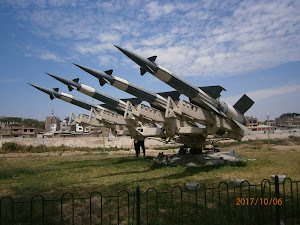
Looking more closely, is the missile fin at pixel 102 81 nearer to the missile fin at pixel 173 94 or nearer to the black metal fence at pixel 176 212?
the missile fin at pixel 173 94

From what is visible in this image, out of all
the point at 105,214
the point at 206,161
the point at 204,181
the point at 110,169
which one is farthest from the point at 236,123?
the point at 105,214

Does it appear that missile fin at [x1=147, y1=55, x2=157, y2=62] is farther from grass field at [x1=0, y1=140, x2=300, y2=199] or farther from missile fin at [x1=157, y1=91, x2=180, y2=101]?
grass field at [x1=0, y1=140, x2=300, y2=199]

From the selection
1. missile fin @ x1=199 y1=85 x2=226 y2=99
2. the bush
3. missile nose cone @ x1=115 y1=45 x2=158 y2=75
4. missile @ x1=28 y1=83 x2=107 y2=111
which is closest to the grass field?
missile fin @ x1=199 y1=85 x2=226 y2=99

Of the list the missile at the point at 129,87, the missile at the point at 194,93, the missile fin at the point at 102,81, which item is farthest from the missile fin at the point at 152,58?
the missile fin at the point at 102,81

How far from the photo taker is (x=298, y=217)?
5199 millimetres

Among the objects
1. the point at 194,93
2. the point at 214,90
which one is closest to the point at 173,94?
the point at 194,93

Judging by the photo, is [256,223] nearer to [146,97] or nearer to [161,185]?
[161,185]

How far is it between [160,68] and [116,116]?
6.52 meters

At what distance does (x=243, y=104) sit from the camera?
12.6 m

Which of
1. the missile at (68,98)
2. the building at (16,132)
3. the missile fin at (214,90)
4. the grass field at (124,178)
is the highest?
the missile at (68,98)

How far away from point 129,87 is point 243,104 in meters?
5.41

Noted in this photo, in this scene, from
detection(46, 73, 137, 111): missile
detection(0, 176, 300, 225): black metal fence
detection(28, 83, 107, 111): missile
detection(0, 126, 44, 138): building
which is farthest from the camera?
detection(0, 126, 44, 138): building

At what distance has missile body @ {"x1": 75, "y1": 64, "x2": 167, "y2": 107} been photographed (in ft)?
39.4

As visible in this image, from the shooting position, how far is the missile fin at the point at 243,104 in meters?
12.4
